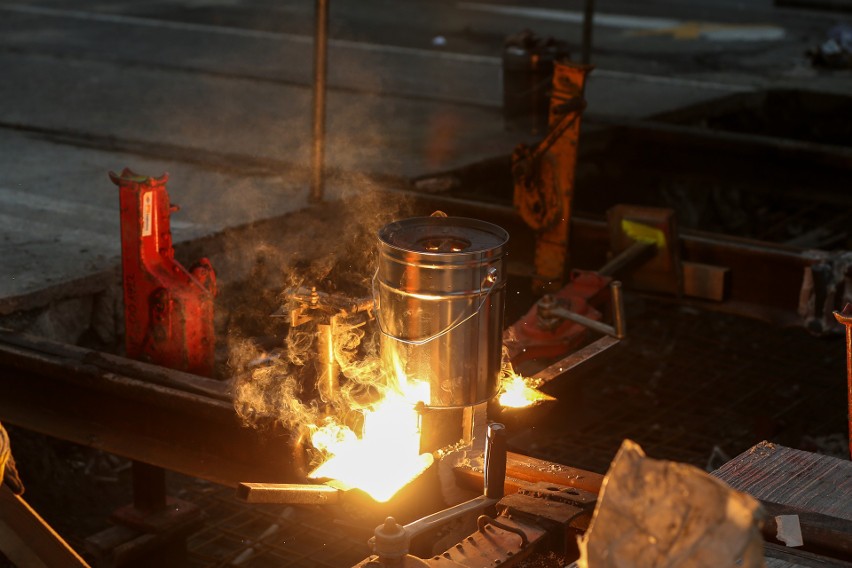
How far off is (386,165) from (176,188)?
4.21 feet

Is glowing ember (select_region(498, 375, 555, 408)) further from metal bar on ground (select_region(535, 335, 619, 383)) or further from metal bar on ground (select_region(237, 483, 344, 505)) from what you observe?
metal bar on ground (select_region(237, 483, 344, 505))

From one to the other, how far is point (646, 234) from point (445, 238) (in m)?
2.63

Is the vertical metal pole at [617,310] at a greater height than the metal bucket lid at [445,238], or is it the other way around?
the metal bucket lid at [445,238]

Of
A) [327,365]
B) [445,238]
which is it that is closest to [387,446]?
[327,365]

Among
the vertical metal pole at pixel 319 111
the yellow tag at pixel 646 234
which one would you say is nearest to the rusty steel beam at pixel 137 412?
the vertical metal pole at pixel 319 111

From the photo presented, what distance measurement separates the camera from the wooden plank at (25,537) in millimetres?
2457

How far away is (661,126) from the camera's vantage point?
7543mm

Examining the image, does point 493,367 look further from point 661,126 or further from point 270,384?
point 661,126

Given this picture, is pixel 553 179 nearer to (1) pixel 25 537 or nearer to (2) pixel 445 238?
(2) pixel 445 238

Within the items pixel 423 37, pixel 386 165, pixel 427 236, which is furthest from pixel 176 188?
pixel 423 37

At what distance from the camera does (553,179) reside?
5.43 meters

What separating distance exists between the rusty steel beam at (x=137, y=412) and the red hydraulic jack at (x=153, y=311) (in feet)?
0.82

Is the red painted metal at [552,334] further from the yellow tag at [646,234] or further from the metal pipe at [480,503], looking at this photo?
the metal pipe at [480,503]

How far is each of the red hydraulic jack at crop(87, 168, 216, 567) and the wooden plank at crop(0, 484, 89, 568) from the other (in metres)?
1.45
